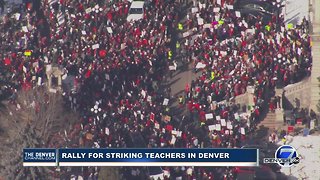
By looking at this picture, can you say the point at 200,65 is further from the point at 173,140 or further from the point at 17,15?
the point at 17,15

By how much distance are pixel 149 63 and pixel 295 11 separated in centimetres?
671

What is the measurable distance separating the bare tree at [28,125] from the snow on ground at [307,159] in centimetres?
891

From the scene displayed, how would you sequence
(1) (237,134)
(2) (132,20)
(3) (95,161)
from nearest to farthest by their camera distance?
(3) (95,161) → (1) (237,134) → (2) (132,20)

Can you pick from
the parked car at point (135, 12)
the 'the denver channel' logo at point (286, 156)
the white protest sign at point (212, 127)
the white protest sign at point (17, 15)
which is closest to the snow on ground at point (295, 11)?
the parked car at point (135, 12)

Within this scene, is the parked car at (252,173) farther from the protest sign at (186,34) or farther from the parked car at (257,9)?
the protest sign at (186,34)

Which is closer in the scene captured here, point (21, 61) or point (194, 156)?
point (194, 156)

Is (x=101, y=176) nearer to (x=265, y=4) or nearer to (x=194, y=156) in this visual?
(x=194, y=156)

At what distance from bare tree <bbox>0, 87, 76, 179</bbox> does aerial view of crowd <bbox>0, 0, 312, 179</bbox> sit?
0.79 m

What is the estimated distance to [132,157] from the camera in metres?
130

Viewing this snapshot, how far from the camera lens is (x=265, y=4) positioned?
149875 mm

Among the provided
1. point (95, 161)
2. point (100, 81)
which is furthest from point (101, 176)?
point (100, 81)

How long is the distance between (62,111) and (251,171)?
32.3ft

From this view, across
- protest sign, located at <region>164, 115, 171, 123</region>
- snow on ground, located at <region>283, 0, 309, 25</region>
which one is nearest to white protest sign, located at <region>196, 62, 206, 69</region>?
snow on ground, located at <region>283, 0, 309, 25</region>

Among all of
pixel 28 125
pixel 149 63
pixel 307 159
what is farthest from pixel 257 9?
pixel 28 125
